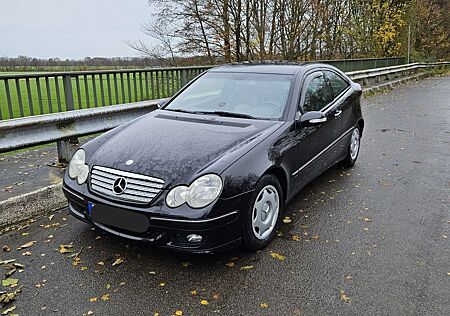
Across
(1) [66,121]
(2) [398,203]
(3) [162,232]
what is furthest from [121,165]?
(2) [398,203]

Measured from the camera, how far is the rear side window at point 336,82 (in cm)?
536

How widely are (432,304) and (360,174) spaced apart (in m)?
3.12

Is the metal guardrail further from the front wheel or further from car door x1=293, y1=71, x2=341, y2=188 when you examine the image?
the front wheel

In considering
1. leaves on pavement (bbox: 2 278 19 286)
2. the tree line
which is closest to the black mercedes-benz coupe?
leaves on pavement (bbox: 2 278 19 286)

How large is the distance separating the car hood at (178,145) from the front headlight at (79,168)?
0.22 ft

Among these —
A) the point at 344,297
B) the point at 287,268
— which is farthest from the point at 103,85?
the point at 344,297

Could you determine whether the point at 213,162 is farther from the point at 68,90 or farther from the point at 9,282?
the point at 68,90

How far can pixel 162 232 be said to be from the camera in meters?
3.02

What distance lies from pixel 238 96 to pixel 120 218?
2026 mm

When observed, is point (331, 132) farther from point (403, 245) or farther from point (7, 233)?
point (7, 233)

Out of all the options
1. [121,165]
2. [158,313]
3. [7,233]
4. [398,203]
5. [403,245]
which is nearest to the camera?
[158,313]

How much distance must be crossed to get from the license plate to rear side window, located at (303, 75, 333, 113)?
2218 mm

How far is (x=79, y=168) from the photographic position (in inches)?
140

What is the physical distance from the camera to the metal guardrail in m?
4.21
